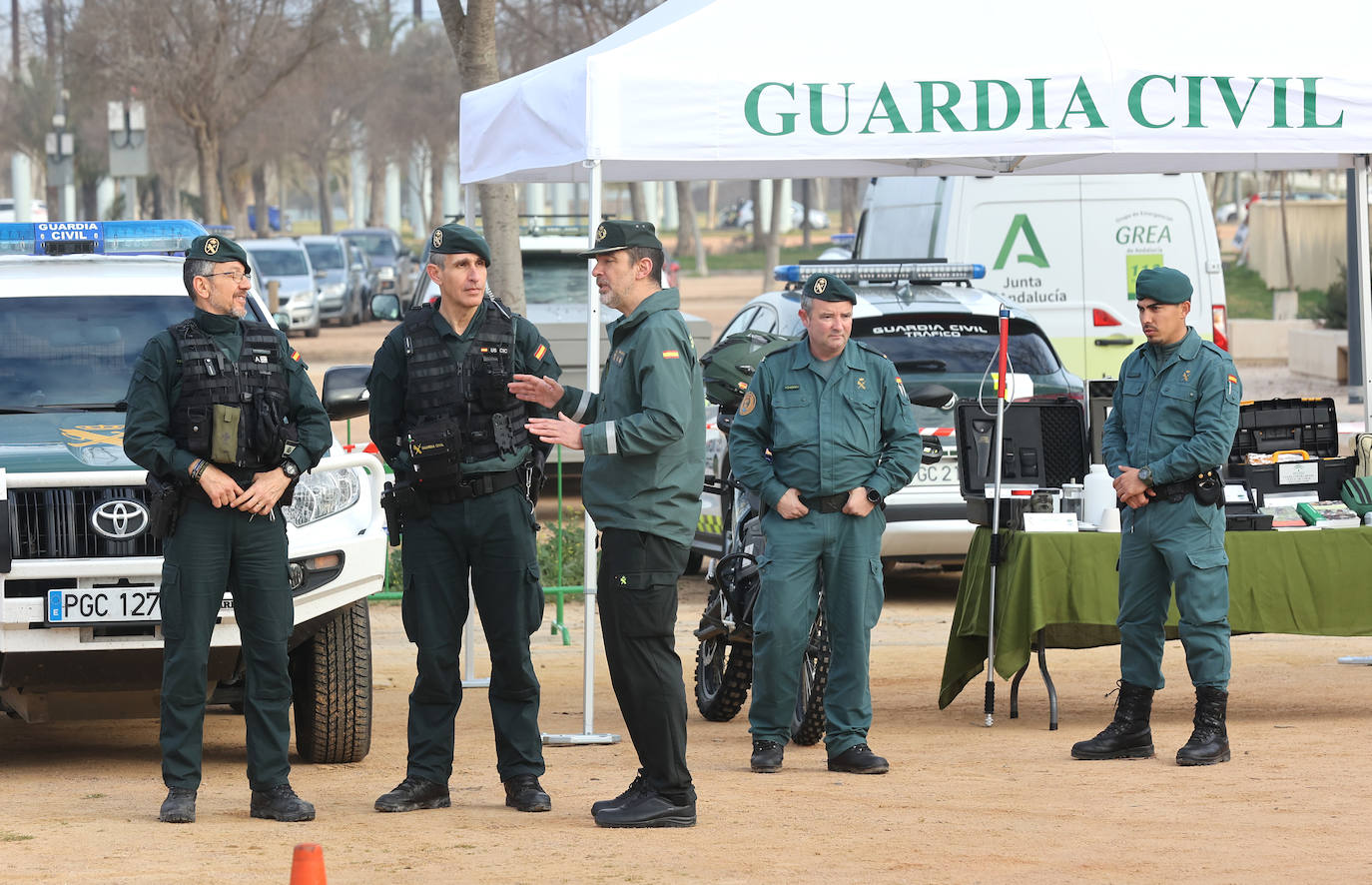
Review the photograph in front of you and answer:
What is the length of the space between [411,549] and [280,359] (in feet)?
2.53

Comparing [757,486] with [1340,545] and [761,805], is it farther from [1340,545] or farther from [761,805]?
[1340,545]

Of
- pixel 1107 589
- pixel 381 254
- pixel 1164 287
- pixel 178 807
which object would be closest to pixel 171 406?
pixel 178 807

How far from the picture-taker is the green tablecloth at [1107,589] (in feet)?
27.2

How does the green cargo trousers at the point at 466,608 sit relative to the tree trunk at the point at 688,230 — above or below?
below

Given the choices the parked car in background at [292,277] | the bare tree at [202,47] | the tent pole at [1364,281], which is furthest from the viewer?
the bare tree at [202,47]

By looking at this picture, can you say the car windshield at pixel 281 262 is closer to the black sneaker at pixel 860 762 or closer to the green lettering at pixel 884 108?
the green lettering at pixel 884 108

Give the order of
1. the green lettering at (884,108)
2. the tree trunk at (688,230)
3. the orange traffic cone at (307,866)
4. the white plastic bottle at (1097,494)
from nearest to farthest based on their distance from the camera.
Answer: the orange traffic cone at (307,866) < the green lettering at (884,108) < the white plastic bottle at (1097,494) < the tree trunk at (688,230)

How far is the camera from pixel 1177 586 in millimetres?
7609

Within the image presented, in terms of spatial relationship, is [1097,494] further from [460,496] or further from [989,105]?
[460,496]

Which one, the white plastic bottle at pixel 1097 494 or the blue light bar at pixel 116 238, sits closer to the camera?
the blue light bar at pixel 116 238

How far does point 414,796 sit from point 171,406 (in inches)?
60.6

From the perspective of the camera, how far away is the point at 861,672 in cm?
748

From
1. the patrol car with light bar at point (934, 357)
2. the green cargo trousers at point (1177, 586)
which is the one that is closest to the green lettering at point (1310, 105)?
the green cargo trousers at point (1177, 586)

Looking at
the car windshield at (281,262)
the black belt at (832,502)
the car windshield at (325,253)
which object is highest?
the car windshield at (325,253)
